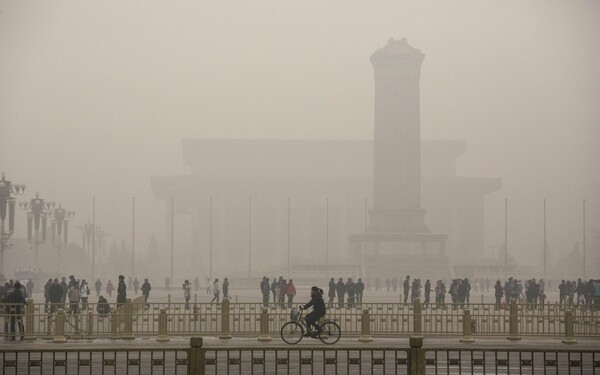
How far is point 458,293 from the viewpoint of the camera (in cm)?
4047

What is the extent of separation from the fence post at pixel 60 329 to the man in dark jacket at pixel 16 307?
1150 mm

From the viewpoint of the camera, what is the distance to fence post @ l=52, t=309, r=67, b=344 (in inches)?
1037

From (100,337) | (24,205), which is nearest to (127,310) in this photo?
(100,337)

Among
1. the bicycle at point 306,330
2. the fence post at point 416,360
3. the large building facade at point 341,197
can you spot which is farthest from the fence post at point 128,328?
the large building facade at point 341,197

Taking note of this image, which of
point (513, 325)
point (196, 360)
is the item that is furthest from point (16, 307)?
point (196, 360)

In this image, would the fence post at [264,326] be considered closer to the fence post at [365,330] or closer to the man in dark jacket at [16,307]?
the fence post at [365,330]

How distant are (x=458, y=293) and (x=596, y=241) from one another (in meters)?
98.3

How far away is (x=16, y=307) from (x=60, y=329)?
238cm

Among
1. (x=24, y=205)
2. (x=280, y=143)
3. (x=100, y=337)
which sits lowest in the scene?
(x=100, y=337)

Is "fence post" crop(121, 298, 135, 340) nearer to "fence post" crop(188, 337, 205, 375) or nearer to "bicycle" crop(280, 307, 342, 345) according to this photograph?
"bicycle" crop(280, 307, 342, 345)

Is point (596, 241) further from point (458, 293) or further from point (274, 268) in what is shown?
point (458, 293)

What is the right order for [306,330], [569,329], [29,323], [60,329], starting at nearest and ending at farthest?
[306,330]
[60,329]
[569,329]
[29,323]

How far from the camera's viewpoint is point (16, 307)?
2817cm

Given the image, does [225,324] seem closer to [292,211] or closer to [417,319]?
[417,319]
